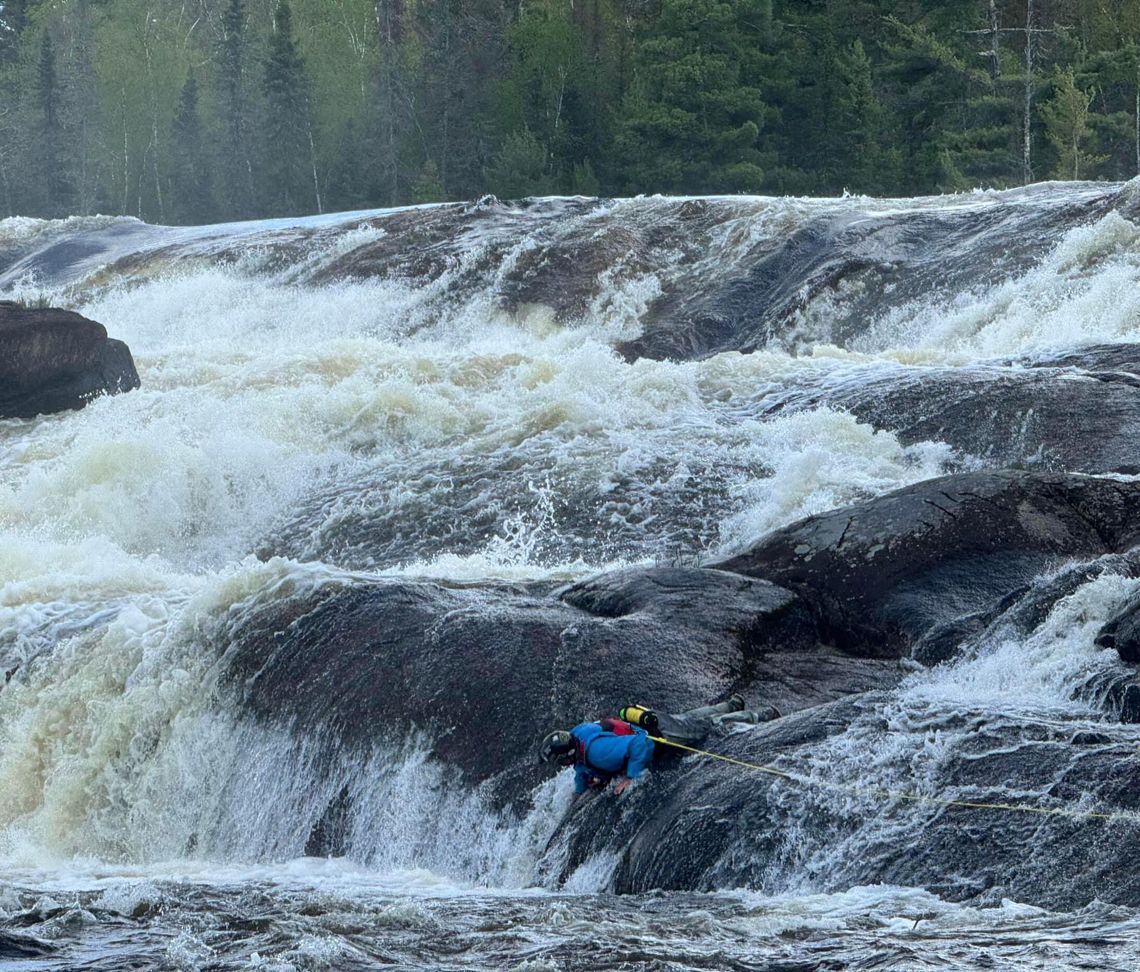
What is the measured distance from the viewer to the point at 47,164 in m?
54.1

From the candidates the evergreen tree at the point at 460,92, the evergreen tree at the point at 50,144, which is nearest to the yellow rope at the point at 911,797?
the evergreen tree at the point at 460,92

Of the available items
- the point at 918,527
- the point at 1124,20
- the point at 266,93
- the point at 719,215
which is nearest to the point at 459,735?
the point at 918,527

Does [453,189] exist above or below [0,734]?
above

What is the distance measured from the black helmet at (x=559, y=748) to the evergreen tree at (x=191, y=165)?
154 feet

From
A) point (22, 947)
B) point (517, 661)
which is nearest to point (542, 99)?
point (517, 661)

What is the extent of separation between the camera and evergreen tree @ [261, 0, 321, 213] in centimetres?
4816

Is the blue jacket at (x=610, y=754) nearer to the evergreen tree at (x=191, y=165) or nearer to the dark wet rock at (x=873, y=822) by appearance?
the dark wet rock at (x=873, y=822)

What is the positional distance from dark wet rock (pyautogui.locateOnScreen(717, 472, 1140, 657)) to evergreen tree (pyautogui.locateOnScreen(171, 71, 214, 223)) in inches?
1772

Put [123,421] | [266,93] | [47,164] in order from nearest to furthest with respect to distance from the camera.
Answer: [123,421] → [266,93] → [47,164]

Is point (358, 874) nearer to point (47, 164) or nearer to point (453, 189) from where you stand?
point (453, 189)

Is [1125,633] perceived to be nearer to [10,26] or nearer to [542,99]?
[542,99]

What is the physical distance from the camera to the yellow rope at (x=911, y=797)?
616 centimetres

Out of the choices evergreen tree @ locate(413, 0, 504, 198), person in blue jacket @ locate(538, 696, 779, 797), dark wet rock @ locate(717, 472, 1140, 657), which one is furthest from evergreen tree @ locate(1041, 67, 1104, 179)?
person in blue jacket @ locate(538, 696, 779, 797)

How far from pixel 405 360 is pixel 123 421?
2.94 metres
